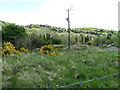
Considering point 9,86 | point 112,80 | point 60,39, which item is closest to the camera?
point 9,86

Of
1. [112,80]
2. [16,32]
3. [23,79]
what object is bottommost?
[112,80]

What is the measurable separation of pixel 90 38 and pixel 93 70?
2614cm

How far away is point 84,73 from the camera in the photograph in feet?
14.8

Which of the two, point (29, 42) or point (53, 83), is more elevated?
point (29, 42)

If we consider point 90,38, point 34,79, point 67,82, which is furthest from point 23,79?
point 90,38

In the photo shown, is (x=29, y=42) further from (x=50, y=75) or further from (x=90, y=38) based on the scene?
(x=90, y=38)

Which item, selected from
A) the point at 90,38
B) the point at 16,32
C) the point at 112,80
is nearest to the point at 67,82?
the point at 112,80

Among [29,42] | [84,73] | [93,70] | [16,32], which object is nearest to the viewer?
[84,73]

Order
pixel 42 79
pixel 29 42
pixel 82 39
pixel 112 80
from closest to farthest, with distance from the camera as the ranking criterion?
1. pixel 42 79
2. pixel 112 80
3. pixel 29 42
4. pixel 82 39

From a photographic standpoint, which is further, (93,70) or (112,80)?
(93,70)

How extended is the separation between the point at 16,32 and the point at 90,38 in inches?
776

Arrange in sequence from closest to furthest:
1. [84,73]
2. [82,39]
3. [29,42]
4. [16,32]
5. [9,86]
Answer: [9,86]
[84,73]
[29,42]
[16,32]
[82,39]

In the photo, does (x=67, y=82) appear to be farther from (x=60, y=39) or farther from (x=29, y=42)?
(x=60, y=39)

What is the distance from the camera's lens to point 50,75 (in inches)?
168
